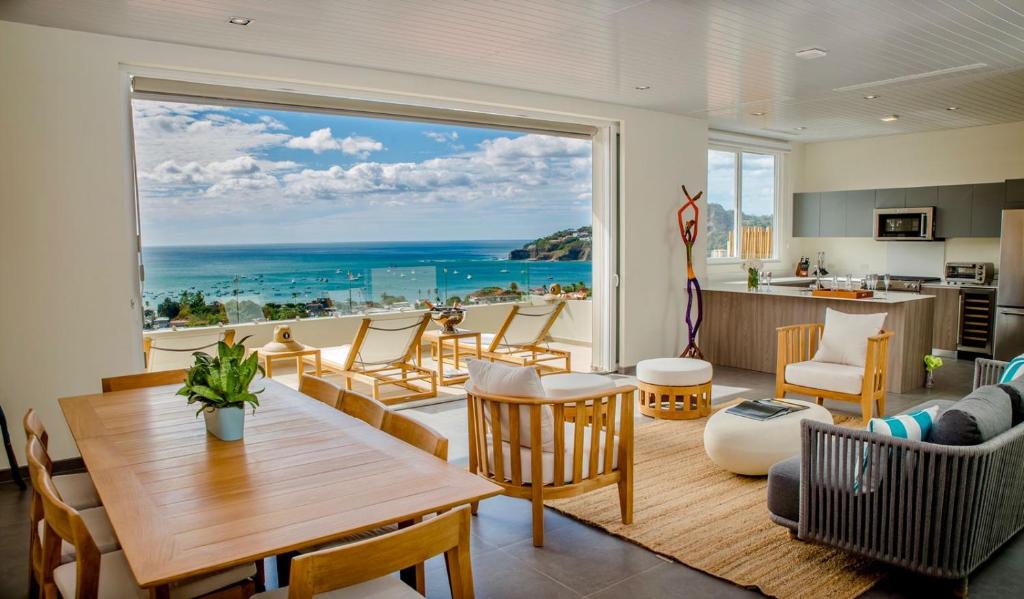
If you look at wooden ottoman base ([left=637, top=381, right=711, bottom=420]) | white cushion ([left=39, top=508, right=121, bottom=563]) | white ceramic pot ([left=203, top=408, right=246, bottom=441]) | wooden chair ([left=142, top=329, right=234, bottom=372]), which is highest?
white ceramic pot ([left=203, top=408, right=246, bottom=441])

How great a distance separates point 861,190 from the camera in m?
9.38

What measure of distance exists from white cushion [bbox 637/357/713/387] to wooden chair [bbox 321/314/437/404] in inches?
77.4

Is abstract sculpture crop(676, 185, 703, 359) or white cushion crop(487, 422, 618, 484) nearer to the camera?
white cushion crop(487, 422, 618, 484)

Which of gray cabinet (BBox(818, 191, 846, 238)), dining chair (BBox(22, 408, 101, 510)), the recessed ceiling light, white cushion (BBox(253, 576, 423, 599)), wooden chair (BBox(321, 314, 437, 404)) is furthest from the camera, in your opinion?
gray cabinet (BBox(818, 191, 846, 238))

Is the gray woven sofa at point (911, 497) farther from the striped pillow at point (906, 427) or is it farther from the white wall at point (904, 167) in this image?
the white wall at point (904, 167)

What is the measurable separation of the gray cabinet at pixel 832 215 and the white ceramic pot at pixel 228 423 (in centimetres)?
890

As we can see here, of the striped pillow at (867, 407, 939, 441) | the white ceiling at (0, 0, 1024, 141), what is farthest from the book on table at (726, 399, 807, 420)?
the white ceiling at (0, 0, 1024, 141)

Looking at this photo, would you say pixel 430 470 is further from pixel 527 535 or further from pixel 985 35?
pixel 985 35

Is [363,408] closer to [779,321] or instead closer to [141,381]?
[141,381]

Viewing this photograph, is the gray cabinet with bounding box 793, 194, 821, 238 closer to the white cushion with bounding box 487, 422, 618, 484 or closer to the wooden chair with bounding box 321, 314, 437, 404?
the wooden chair with bounding box 321, 314, 437, 404

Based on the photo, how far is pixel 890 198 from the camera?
9.03m

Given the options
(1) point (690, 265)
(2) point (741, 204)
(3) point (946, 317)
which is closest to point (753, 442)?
(1) point (690, 265)

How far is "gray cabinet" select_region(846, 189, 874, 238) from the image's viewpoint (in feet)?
30.2

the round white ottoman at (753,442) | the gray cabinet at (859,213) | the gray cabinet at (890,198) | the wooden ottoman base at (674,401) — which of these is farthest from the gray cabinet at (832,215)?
the round white ottoman at (753,442)
